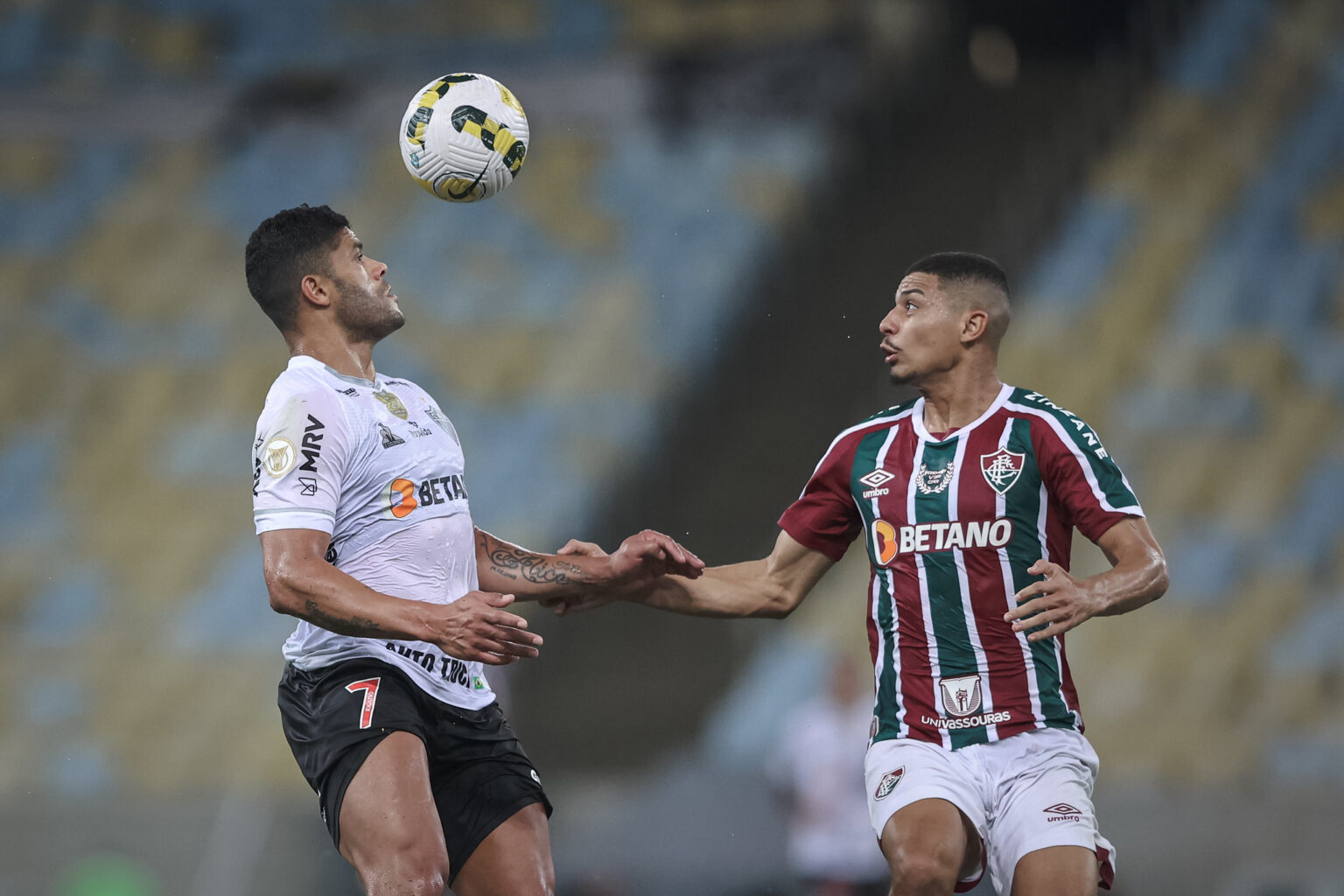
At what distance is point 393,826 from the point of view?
317 centimetres

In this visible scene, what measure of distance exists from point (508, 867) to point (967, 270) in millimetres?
2201

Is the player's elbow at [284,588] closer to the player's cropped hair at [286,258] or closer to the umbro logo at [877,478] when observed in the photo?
the player's cropped hair at [286,258]

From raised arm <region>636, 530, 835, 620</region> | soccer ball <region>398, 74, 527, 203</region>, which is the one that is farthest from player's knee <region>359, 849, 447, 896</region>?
soccer ball <region>398, 74, 527, 203</region>

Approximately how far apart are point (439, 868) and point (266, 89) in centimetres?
754

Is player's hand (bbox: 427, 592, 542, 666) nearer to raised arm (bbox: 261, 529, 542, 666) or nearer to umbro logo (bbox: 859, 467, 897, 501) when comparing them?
raised arm (bbox: 261, 529, 542, 666)

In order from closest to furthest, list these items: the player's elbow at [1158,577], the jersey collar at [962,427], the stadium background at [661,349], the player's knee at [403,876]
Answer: the player's knee at [403,876], the player's elbow at [1158,577], the jersey collar at [962,427], the stadium background at [661,349]

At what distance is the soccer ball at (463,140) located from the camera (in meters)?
4.51

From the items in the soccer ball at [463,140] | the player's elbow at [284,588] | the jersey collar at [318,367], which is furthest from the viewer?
the soccer ball at [463,140]

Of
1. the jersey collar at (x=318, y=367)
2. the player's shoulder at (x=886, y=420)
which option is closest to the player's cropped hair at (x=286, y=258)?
the jersey collar at (x=318, y=367)

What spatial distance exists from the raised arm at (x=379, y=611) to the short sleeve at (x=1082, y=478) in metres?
1.55

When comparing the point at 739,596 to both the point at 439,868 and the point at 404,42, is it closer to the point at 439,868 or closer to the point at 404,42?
the point at 439,868

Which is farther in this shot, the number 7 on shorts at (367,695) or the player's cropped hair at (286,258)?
the player's cropped hair at (286,258)

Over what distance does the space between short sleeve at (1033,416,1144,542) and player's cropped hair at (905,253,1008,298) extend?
0.52m

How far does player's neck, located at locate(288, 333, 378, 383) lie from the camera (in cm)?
376
